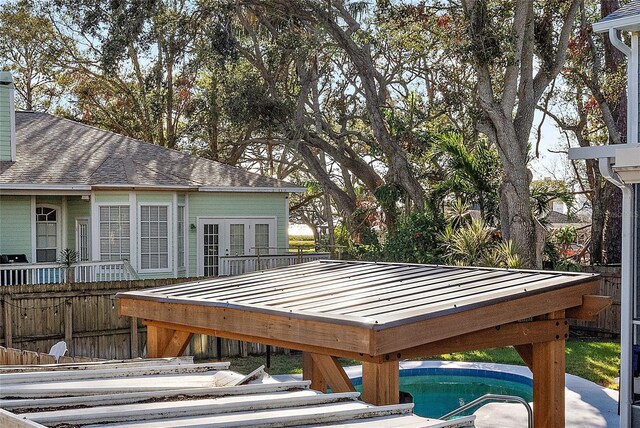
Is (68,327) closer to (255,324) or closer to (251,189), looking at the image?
(251,189)

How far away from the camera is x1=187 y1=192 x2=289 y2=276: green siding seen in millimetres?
20812

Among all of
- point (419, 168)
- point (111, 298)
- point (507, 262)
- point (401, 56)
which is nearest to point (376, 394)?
point (111, 298)

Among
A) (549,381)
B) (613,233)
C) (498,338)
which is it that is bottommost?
(549,381)

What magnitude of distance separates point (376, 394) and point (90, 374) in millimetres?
1857

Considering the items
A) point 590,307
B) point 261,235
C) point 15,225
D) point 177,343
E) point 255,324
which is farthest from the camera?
point 261,235

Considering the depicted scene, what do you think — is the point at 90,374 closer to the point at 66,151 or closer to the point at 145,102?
the point at 66,151

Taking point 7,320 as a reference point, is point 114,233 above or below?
above

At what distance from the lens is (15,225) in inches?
759

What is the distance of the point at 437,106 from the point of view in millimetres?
26047

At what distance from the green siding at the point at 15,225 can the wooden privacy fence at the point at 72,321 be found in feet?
17.2

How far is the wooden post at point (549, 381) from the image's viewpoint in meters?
6.88

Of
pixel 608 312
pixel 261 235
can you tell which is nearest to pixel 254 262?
pixel 261 235

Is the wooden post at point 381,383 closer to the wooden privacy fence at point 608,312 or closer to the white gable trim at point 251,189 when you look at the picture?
the wooden privacy fence at point 608,312

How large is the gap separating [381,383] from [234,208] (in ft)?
53.4
